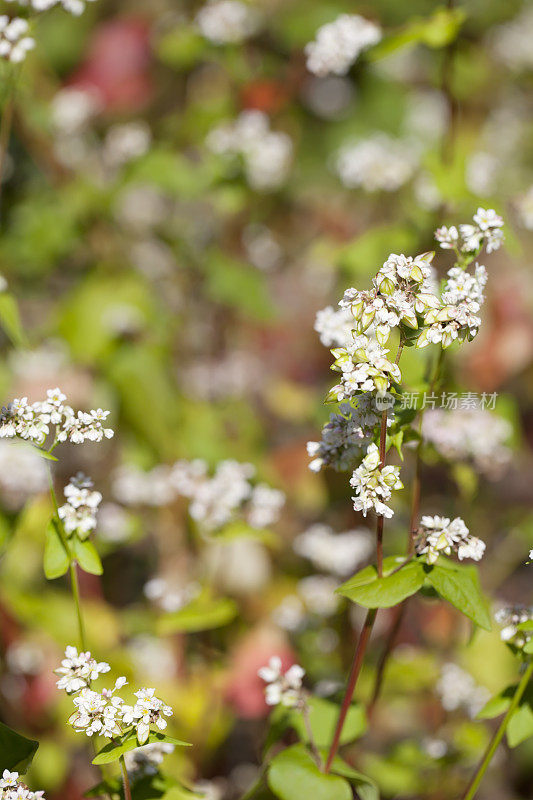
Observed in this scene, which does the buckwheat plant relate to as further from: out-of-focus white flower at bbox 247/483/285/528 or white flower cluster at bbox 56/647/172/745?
out-of-focus white flower at bbox 247/483/285/528

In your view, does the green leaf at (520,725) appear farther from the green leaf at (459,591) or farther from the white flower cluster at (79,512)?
the white flower cluster at (79,512)

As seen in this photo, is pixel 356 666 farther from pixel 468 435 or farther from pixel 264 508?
pixel 468 435

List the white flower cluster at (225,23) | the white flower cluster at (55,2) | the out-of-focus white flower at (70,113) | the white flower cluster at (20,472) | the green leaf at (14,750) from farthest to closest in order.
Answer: the out-of-focus white flower at (70,113)
the white flower cluster at (225,23)
the white flower cluster at (20,472)
the white flower cluster at (55,2)
the green leaf at (14,750)

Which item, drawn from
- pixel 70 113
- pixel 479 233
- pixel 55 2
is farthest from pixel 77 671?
pixel 70 113

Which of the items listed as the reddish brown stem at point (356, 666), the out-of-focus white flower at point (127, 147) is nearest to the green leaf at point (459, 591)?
the reddish brown stem at point (356, 666)

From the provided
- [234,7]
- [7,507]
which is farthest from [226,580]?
[234,7]

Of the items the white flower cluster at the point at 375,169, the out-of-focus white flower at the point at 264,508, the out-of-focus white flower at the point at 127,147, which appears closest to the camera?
the out-of-focus white flower at the point at 264,508
